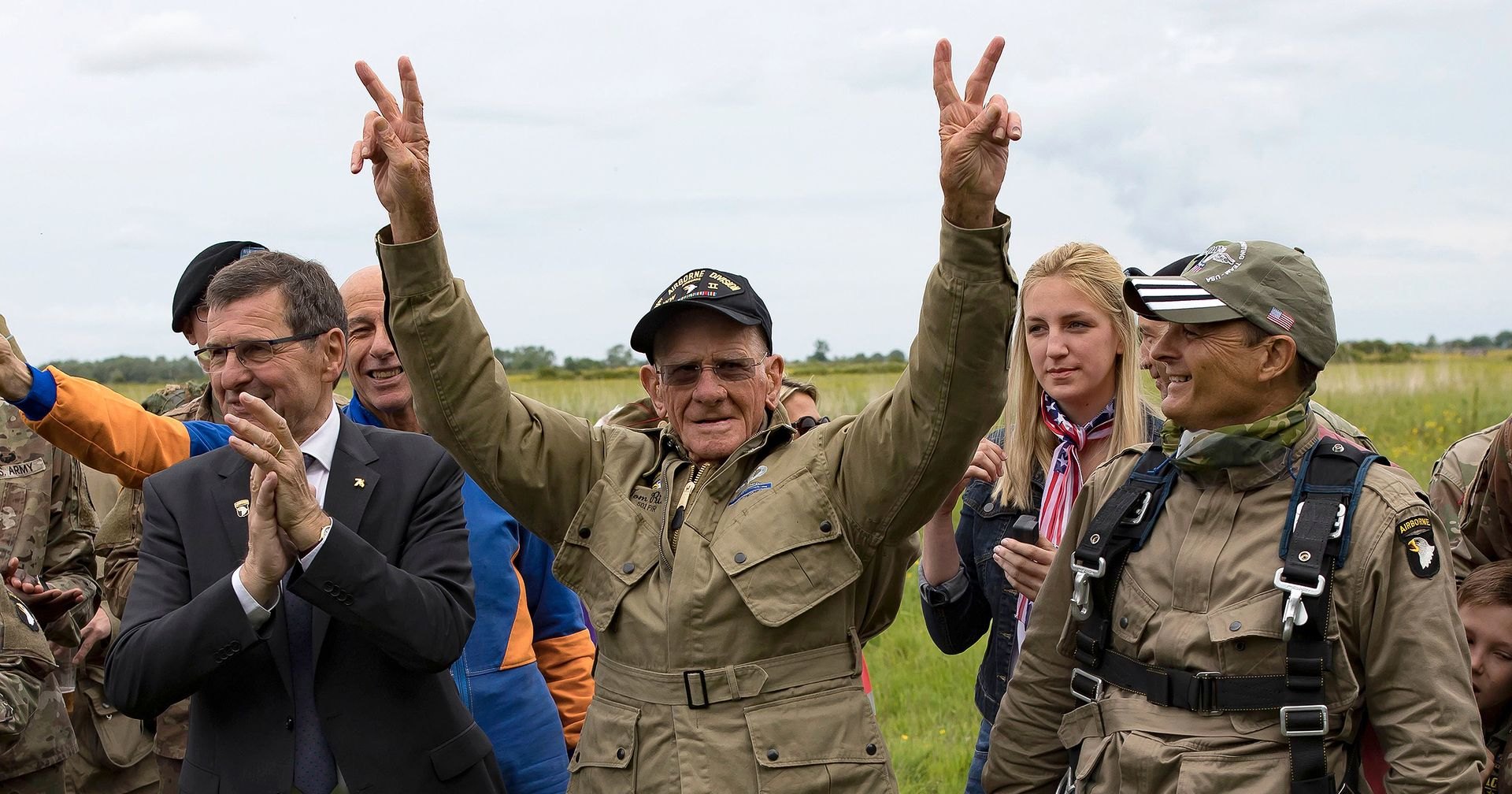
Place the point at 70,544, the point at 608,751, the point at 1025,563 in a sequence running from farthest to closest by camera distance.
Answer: the point at 70,544, the point at 1025,563, the point at 608,751

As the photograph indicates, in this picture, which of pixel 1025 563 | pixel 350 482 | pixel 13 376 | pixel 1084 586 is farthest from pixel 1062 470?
pixel 13 376

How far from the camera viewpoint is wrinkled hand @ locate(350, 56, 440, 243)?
332 centimetres

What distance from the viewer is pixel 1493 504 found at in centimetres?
441

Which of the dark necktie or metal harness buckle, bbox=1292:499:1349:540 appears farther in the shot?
the dark necktie

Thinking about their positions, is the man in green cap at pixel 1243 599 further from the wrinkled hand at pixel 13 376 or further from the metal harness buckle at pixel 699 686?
the wrinkled hand at pixel 13 376

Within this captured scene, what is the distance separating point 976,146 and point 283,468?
1.77 meters

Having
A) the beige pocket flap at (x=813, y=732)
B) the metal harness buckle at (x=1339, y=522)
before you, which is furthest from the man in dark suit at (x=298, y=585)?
the metal harness buckle at (x=1339, y=522)

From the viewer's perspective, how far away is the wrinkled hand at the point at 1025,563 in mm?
3939

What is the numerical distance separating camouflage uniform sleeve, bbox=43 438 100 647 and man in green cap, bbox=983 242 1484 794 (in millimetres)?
3349

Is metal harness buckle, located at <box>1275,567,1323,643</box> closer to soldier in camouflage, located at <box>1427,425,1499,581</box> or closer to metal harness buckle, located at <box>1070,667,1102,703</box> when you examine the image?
metal harness buckle, located at <box>1070,667,1102,703</box>

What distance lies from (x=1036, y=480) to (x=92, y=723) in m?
3.75

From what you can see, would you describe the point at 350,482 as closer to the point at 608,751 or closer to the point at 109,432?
the point at 109,432

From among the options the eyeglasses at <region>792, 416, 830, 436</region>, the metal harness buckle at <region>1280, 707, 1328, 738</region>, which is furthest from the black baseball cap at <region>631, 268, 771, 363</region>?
the metal harness buckle at <region>1280, 707, 1328, 738</region>

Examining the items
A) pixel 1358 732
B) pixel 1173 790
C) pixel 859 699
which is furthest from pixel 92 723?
pixel 1358 732
